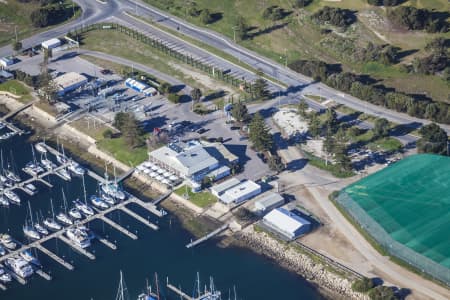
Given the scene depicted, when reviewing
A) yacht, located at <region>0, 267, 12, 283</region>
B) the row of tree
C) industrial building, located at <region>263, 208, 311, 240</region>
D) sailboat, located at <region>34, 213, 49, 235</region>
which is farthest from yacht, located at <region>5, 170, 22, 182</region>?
the row of tree

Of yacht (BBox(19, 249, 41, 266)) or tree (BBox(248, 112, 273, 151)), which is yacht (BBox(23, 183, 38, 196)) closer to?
yacht (BBox(19, 249, 41, 266))

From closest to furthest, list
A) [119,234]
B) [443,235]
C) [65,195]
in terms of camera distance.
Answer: [443,235] < [119,234] < [65,195]

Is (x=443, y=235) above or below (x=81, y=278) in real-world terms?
above

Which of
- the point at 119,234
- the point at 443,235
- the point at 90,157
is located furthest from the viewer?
the point at 90,157

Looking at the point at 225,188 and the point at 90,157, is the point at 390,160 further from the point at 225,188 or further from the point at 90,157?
the point at 90,157

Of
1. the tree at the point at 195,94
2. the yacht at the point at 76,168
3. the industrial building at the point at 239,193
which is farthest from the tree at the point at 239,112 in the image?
the yacht at the point at 76,168

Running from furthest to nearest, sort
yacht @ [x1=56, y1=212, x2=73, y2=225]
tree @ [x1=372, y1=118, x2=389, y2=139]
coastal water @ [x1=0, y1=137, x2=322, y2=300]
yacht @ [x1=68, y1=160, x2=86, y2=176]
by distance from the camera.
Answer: tree @ [x1=372, y1=118, x2=389, y2=139] < yacht @ [x1=68, y1=160, x2=86, y2=176] < yacht @ [x1=56, y1=212, x2=73, y2=225] < coastal water @ [x1=0, y1=137, x2=322, y2=300]

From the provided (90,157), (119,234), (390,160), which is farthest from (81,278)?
(390,160)
